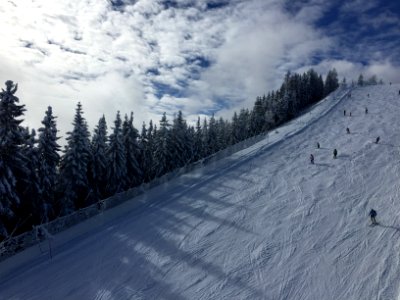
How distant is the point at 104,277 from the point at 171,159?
1351 inches

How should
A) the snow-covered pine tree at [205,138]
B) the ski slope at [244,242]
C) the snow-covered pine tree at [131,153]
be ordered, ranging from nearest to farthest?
the ski slope at [244,242]
the snow-covered pine tree at [131,153]
the snow-covered pine tree at [205,138]

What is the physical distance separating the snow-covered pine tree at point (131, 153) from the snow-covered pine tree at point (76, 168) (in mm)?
7455

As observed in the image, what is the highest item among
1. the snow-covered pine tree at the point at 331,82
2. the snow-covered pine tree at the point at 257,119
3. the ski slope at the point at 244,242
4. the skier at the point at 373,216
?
the snow-covered pine tree at the point at 331,82

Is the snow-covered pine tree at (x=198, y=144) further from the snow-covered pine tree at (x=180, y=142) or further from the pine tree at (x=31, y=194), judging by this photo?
the pine tree at (x=31, y=194)

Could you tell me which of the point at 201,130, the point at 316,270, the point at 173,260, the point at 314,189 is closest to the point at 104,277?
the point at 173,260

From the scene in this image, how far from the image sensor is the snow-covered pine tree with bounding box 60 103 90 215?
34.0 m

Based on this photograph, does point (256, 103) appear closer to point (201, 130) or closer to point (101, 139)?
point (201, 130)

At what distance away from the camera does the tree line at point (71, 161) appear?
2614 cm

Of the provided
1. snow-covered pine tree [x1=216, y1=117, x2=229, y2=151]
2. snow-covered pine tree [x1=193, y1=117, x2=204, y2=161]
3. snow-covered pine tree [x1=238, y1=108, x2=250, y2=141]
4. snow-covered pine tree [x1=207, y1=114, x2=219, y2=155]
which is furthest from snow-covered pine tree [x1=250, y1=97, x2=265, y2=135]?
snow-covered pine tree [x1=193, y1=117, x2=204, y2=161]

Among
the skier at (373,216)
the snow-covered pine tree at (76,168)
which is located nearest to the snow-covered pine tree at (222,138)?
the snow-covered pine tree at (76,168)

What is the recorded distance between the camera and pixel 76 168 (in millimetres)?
34750

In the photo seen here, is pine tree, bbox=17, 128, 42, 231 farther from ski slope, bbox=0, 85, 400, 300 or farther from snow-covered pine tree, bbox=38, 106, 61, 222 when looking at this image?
ski slope, bbox=0, 85, 400, 300

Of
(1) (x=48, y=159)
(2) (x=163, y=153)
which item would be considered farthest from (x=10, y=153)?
(2) (x=163, y=153)

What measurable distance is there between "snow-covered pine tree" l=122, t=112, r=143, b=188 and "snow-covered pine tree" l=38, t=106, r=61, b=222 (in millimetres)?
10995
